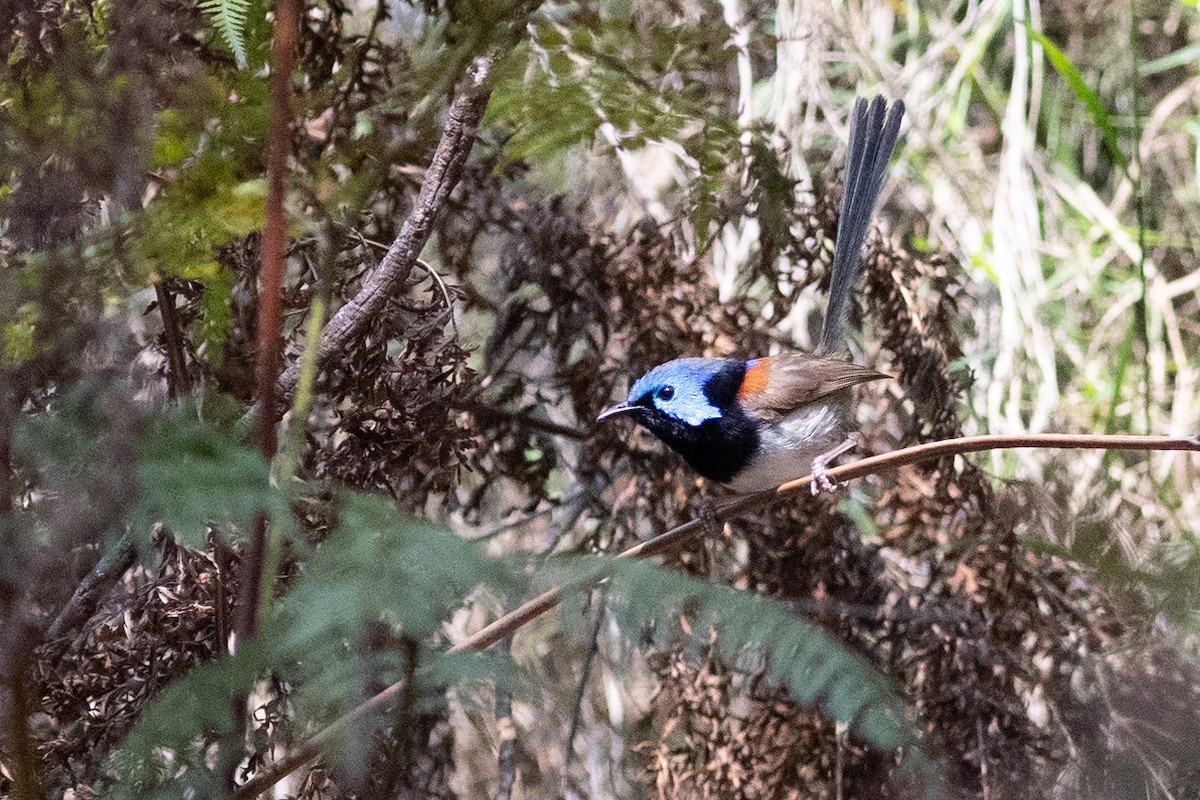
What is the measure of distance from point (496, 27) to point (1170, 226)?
4427 millimetres

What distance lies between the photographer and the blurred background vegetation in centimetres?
116

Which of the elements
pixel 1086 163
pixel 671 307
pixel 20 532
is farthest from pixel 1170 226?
pixel 20 532

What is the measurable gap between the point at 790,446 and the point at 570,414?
1051mm

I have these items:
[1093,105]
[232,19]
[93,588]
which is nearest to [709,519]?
[93,588]

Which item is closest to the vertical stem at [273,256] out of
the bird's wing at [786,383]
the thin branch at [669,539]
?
the thin branch at [669,539]

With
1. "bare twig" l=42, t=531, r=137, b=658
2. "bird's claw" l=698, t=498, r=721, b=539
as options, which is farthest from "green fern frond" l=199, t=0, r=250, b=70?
"bird's claw" l=698, t=498, r=721, b=539

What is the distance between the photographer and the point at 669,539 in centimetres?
175

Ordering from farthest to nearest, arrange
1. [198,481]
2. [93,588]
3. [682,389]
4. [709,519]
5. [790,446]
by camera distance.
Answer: [790,446], [682,389], [709,519], [93,588], [198,481]

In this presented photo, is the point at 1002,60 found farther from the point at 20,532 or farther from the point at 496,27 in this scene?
the point at 20,532

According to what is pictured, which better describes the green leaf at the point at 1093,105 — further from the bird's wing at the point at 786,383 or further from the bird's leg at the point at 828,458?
the bird's leg at the point at 828,458

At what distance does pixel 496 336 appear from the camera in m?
3.04

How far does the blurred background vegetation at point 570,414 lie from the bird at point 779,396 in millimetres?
91

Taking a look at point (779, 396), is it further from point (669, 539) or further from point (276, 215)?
point (276, 215)

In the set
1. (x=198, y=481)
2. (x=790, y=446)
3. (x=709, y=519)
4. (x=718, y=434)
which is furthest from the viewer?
(x=790, y=446)
